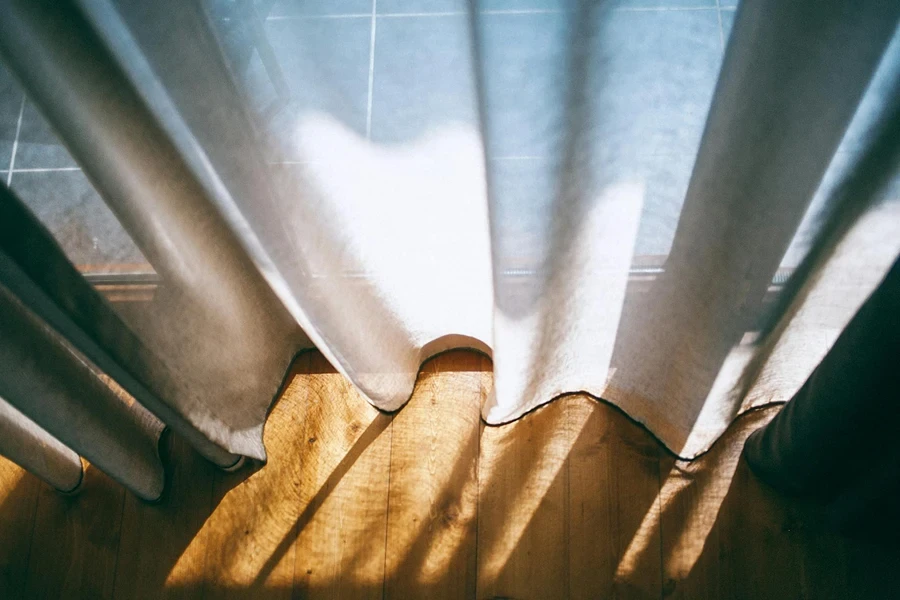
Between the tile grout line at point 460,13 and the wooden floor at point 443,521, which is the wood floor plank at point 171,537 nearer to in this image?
the wooden floor at point 443,521

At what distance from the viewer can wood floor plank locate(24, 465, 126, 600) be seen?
3.64 ft

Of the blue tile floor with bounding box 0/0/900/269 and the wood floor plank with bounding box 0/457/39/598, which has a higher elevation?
the blue tile floor with bounding box 0/0/900/269

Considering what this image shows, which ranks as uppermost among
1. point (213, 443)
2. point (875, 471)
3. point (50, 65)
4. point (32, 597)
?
point (50, 65)

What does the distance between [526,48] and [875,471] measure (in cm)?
75

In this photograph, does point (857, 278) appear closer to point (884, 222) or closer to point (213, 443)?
point (884, 222)

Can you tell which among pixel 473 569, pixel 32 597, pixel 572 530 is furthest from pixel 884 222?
pixel 32 597

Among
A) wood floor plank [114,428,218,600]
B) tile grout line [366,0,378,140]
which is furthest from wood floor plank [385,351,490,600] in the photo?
tile grout line [366,0,378,140]

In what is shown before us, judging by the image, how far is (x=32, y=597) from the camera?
3.62ft

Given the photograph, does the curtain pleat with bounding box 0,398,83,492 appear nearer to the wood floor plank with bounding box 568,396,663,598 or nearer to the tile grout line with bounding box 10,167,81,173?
the tile grout line with bounding box 10,167,81,173

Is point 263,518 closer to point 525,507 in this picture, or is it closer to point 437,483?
point 437,483

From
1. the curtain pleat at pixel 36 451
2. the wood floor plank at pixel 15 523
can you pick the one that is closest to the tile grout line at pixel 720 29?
the curtain pleat at pixel 36 451

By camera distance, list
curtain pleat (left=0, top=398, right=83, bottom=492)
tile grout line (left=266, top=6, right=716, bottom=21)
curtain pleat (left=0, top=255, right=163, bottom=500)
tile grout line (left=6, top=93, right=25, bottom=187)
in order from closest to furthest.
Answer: tile grout line (left=266, top=6, right=716, bottom=21) < tile grout line (left=6, top=93, right=25, bottom=187) < curtain pleat (left=0, top=255, right=163, bottom=500) < curtain pleat (left=0, top=398, right=83, bottom=492)

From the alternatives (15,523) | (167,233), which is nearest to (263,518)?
(15,523)

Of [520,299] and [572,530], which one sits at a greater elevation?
[520,299]
